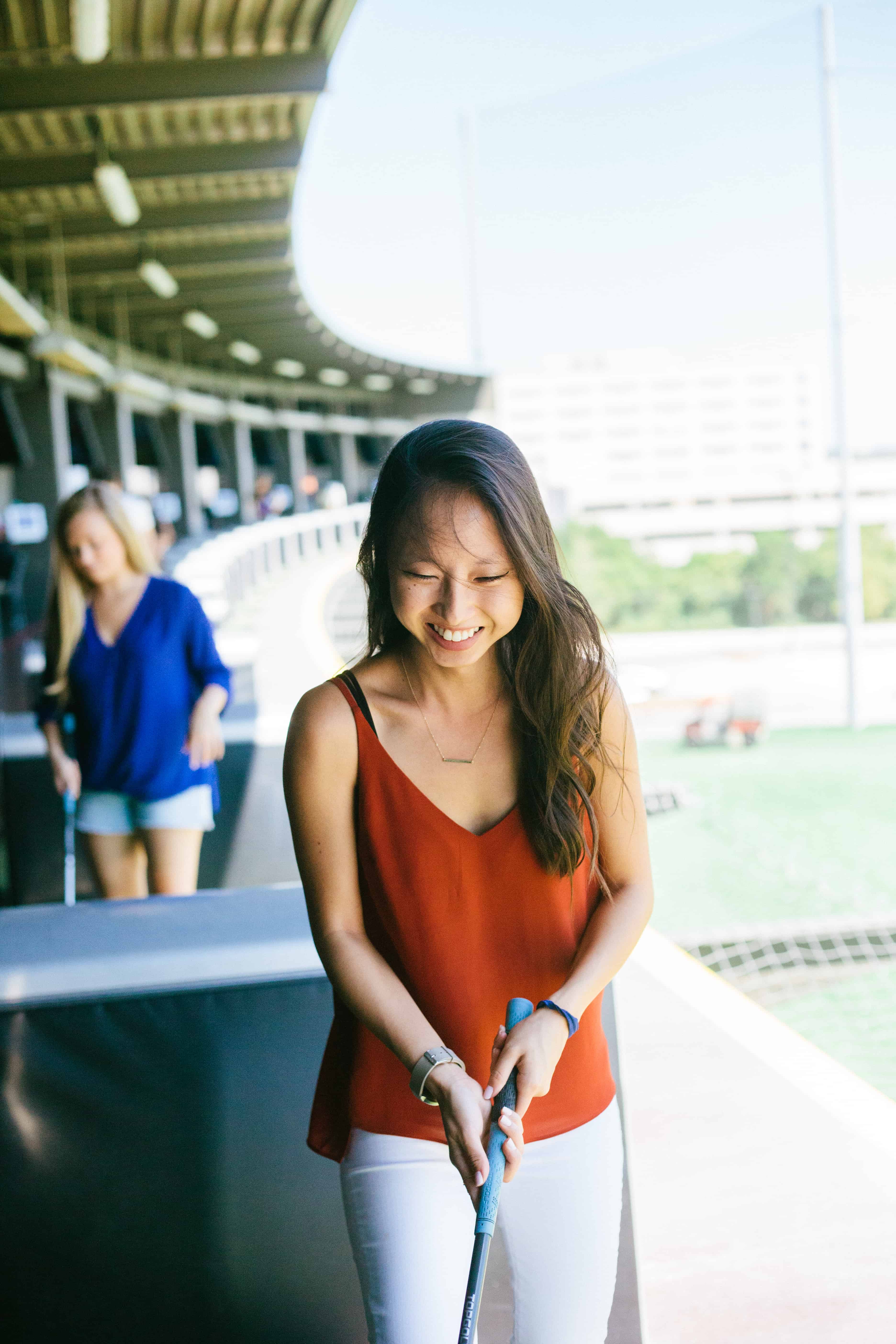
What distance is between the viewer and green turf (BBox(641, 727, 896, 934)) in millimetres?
10703

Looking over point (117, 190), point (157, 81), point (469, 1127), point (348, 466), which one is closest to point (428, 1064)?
point (469, 1127)

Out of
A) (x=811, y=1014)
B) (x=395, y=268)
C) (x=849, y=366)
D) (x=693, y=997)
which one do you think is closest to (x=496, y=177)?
(x=849, y=366)

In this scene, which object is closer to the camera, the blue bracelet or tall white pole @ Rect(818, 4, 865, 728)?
the blue bracelet

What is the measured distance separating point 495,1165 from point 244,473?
2424 centimetres

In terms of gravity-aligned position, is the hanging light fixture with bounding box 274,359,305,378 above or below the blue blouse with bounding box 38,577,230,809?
above

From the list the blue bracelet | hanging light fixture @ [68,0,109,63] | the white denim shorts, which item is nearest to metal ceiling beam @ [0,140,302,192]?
hanging light fixture @ [68,0,109,63]

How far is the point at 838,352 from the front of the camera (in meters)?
17.9

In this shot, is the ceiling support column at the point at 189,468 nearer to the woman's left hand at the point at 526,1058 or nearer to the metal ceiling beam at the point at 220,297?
the metal ceiling beam at the point at 220,297

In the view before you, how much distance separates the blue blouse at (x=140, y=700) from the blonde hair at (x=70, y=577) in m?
0.03

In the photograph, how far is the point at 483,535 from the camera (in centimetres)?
106

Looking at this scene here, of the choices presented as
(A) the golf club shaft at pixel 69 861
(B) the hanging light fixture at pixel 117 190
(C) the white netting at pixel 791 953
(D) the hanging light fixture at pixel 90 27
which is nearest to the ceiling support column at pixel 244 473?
(B) the hanging light fixture at pixel 117 190

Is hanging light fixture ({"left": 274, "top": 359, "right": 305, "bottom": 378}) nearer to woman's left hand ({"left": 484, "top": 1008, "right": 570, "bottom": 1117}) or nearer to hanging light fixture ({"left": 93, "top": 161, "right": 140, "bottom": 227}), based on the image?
hanging light fixture ({"left": 93, "top": 161, "right": 140, "bottom": 227})

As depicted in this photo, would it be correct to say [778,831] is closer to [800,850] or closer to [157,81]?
[800,850]

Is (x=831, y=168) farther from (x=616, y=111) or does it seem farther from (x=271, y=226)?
(x=271, y=226)
